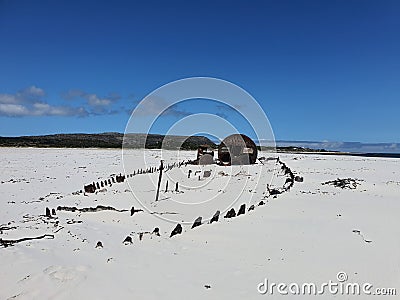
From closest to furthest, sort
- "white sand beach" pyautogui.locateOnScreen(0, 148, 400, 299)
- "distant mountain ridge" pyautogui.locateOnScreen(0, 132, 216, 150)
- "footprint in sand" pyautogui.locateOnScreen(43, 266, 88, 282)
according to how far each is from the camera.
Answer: "white sand beach" pyautogui.locateOnScreen(0, 148, 400, 299) → "footprint in sand" pyautogui.locateOnScreen(43, 266, 88, 282) → "distant mountain ridge" pyautogui.locateOnScreen(0, 132, 216, 150)

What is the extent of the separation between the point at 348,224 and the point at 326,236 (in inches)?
68.7

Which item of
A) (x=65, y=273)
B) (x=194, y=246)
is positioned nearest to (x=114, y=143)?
(x=194, y=246)

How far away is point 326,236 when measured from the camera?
9.75 meters

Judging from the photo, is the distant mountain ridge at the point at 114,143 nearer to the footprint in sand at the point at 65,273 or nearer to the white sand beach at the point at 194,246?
the white sand beach at the point at 194,246

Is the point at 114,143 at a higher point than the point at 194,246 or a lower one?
higher

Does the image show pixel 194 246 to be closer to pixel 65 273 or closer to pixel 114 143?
pixel 65 273

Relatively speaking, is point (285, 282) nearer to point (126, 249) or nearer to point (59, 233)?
point (126, 249)

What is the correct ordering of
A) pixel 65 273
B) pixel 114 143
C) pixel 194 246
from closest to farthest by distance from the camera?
pixel 65 273 < pixel 194 246 < pixel 114 143

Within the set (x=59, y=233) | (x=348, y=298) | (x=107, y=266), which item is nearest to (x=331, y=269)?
(x=348, y=298)

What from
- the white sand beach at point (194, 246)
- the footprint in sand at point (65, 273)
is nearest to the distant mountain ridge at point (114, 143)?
the white sand beach at point (194, 246)

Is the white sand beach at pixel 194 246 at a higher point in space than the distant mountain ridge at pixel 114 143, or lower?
lower

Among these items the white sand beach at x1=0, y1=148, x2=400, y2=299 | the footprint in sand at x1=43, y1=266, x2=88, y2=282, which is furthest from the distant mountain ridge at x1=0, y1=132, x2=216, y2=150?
the footprint in sand at x1=43, y1=266, x2=88, y2=282

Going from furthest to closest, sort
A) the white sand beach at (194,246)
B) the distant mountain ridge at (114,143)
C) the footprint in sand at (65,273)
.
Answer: the distant mountain ridge at (114,143)
the footprint in sand at (65,273)
the white sand beach at (194,246)

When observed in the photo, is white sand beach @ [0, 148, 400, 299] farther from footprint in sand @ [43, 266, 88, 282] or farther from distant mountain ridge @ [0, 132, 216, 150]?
distant mountain ridge @ [0, 132, 216, 150]
